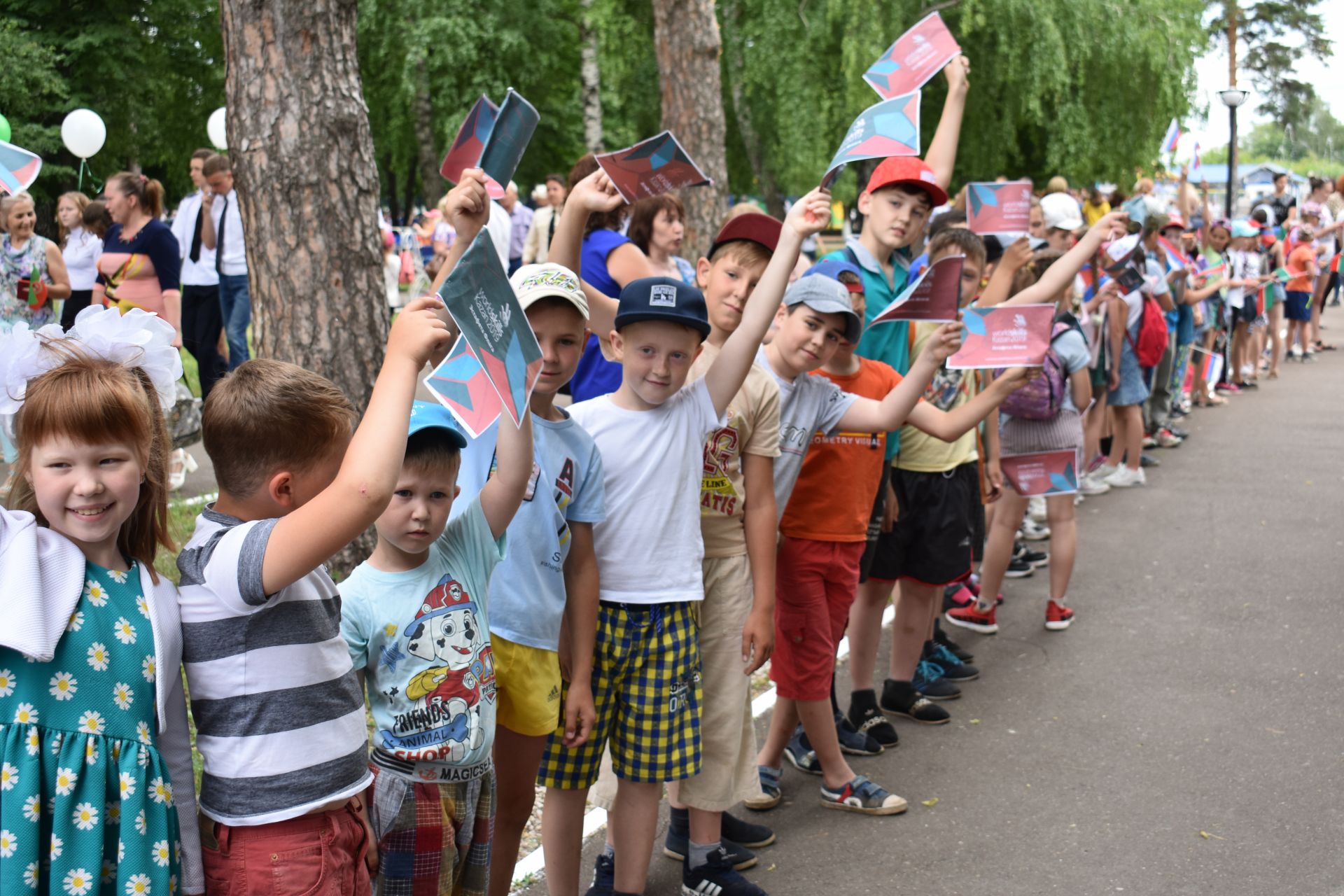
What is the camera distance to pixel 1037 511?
8672 millimetres

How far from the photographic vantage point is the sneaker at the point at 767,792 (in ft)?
13.9

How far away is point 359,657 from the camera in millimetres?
2514

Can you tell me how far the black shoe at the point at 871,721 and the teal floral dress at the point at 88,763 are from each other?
322cm

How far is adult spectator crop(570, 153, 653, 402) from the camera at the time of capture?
171 inches

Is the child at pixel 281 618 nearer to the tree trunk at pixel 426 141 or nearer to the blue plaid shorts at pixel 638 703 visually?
the blue plaid shorts at pixel 638 703

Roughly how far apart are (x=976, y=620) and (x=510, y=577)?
3786 mm

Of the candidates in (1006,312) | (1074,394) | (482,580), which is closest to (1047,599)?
(1074,394)

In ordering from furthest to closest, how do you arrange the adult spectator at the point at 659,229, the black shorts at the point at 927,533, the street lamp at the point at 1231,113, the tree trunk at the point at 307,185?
the street lamp at the point at 1231,113 → the tree trunk at the point at 307,185 → the black shorts at the point at 927,533 → the adult spectator at the point at 659,229

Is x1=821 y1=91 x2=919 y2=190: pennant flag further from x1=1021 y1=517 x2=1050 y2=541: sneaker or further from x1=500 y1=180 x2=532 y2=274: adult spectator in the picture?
x1=500 y1=180 x2=532 y2=274: adult spectator


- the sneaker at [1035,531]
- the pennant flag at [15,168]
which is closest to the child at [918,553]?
the sneaker at [1035,531]

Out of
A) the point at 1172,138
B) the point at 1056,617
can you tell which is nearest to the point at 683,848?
the point at 1056,617

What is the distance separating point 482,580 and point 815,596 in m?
1.63

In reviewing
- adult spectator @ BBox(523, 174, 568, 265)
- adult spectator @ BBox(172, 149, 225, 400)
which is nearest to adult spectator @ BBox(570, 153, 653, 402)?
adult spectator @ BBox(172, 149, 225, 400)

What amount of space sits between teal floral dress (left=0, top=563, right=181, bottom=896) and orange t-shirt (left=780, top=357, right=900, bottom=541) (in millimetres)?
2463
